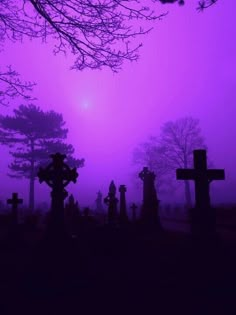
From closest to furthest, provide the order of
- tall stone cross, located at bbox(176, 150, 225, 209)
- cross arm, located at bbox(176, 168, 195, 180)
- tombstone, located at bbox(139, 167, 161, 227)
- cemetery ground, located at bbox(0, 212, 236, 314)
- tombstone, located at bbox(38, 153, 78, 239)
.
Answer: cemetery ground, located at bbox(0, 212, 236, 314)
tombstone, located at bbox(38, 153, 78, 239)
tall stone cross, located at bbox(176, 150, 225, 209)
cross arm, located at bbox(176, 168, 195, 180)
tombstone, located at bbox(139, 167, 161, 227)

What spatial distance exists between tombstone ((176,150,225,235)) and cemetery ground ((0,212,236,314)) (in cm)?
39

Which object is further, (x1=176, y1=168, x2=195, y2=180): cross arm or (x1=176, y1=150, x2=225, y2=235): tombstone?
(x1=176, y1=168, x2=195, y2=180): cross arm

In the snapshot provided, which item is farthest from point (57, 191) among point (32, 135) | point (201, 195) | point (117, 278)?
point (32, 135)

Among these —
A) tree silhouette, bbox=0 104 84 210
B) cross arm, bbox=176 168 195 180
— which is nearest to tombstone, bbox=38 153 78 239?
cross arm, bbox=176 168 195 180

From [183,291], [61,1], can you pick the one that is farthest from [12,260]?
[61,1]

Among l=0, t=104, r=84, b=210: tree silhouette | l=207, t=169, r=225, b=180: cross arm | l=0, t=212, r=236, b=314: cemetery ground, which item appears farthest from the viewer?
l=0, t=104, r=84, b=210: tree silhouette

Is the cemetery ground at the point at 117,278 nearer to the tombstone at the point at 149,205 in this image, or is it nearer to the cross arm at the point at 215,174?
the cross arm at the point at 215,174

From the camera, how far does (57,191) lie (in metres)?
7.80

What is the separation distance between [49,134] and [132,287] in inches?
1087

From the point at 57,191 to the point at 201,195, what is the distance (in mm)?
3718

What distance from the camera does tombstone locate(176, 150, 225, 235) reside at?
23.6 ft

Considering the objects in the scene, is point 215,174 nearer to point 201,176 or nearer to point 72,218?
point 201,176

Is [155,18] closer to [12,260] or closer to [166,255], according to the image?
[166,255]

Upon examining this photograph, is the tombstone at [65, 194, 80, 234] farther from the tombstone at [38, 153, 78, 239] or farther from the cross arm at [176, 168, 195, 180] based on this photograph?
the cross arm at [176, 168, 195, 180]
